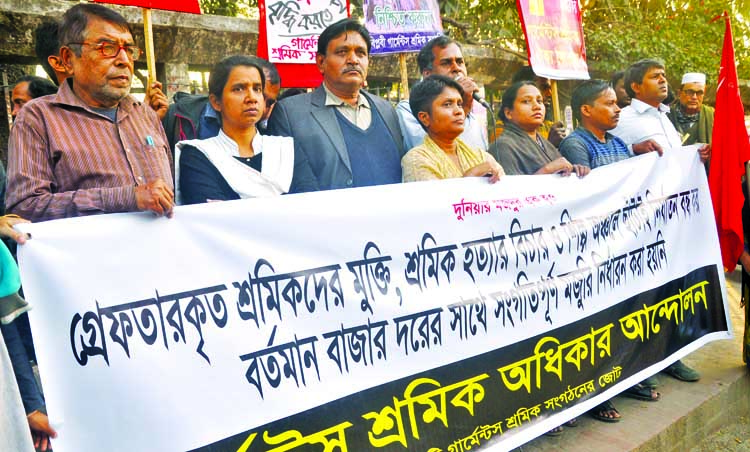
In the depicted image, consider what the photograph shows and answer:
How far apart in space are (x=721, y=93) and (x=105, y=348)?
11.2ft

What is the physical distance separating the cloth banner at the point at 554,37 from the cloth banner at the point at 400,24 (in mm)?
733

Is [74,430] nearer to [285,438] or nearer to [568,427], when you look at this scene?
[285,438]

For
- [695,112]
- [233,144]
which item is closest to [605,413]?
[233,144]

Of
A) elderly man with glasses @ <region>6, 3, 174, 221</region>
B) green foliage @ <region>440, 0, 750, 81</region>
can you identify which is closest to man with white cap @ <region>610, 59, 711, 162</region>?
elderly man with glasses @ <region>6, 3, 174, 221</region>

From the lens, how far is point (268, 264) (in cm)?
201

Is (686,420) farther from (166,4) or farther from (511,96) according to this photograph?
(166,4)

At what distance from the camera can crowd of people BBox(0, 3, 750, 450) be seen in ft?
6.31

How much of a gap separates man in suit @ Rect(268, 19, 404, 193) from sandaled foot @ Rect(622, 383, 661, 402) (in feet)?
5.29

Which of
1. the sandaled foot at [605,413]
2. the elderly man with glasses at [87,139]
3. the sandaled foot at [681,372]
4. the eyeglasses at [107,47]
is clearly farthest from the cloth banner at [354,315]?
the eyeglasses at [107,47]

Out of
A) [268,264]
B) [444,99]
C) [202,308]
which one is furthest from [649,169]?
[202,308]

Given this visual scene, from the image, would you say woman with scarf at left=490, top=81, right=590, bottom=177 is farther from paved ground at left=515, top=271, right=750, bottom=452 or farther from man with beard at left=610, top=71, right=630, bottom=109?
man with beard at left=610, top=71, right=630, bottom=109

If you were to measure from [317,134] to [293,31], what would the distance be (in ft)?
5.36

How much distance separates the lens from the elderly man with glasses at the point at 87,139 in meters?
1.89

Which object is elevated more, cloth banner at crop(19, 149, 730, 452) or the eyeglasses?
the eyeglasses
